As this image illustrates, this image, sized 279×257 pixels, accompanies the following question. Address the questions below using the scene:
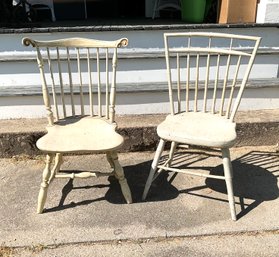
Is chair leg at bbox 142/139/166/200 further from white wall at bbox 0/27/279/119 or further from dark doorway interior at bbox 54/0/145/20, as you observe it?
dark doorway interior at bbox 54/0/145/20

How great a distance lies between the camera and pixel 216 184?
103 inches

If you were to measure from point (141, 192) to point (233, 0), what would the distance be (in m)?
1.78

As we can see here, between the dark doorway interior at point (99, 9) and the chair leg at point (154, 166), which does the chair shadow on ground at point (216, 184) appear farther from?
the dark doorway interior at point (99, 9)

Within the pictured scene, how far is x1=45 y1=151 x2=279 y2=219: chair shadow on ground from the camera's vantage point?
244 cm

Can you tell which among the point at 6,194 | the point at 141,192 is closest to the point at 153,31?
the point at 141,192

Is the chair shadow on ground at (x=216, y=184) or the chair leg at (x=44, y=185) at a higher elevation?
the chair leg at (x=44, y=185)

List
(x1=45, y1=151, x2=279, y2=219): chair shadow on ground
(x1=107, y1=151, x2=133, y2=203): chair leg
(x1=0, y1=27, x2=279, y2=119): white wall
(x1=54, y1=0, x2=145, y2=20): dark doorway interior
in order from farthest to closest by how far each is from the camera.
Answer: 1. (x1=54, y1=0, x2=145, y2=20): dark doorway interior
2. (x1=0, y1=27, x2=279, y2=119): white wall
3. (x1=45, y1=151, x2=279, y2=219): chair shadow on ground
4. (x1=107, y1=151, x2=133, y2=203): chair leg

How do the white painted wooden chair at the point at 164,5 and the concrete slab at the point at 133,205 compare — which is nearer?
the concrete slab at the point at 133,205

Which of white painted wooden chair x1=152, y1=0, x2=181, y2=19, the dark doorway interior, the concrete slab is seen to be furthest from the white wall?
the dark doorway interior

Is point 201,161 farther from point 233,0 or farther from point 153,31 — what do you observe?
point 233,0

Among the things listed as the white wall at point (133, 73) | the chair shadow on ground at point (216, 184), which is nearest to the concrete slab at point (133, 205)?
the chair shadow on ground at point (216, 184)

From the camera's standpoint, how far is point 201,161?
294 centimetres

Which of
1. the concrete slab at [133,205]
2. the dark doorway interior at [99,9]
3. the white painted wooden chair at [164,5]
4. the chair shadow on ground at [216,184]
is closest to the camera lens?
the concrete slab at [133,205]

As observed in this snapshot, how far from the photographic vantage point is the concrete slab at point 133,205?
215cm
